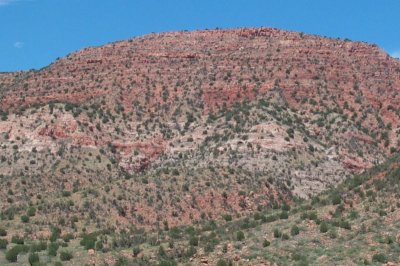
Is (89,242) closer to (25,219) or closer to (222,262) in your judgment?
(222,262)

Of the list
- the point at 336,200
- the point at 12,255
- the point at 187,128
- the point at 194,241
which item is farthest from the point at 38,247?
the point at 187,128

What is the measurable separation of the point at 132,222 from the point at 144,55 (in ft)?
115

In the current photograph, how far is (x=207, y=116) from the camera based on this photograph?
255 ft

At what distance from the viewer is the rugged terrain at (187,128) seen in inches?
2347

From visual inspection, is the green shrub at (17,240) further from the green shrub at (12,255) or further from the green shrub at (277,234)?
the green shrub at (277,234)

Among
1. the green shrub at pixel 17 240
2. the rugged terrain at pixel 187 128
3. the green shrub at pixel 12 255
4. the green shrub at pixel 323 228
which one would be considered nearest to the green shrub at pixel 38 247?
the green shrub at pixel 12 255

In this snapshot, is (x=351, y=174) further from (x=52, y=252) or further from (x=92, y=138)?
(x=52, y=252)

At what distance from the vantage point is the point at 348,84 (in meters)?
83.8

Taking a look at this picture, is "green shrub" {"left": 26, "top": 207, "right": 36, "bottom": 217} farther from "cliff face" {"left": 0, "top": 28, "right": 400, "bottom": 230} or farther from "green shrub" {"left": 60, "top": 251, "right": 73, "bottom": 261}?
"green shrub" {"left": 60, "top": 251, "right": 73, "bottom": 261}

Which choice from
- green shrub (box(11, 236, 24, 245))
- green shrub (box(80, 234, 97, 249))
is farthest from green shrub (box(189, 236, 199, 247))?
green shrub (box(11, 236, 24, 245))

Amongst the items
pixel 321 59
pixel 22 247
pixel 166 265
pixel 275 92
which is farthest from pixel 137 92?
pixel 166 265

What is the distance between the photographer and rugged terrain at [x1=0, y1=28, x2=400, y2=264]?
59625 mm

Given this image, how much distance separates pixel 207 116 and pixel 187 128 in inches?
117

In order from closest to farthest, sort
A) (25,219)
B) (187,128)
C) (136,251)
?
(136,251) < (25,219) < (187,128)
